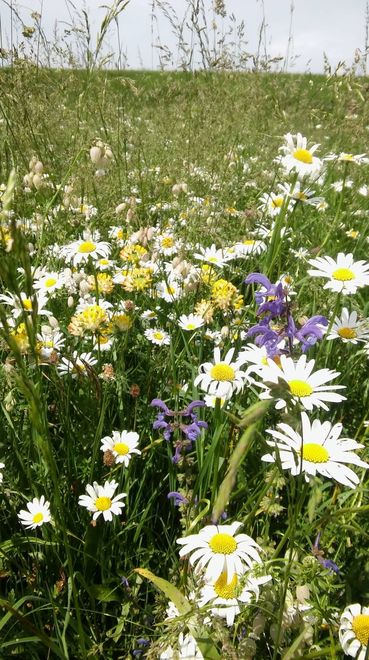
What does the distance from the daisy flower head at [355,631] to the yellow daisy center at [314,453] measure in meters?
0.32

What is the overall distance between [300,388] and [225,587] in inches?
17.6

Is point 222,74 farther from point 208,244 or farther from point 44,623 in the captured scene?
point 44,623

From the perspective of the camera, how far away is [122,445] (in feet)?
4.96

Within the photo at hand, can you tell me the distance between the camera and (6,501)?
1420 mm

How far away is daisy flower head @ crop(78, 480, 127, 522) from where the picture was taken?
1348 millimetres

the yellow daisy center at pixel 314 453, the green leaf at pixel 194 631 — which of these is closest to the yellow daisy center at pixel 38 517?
the green leaf at pixel 194 631

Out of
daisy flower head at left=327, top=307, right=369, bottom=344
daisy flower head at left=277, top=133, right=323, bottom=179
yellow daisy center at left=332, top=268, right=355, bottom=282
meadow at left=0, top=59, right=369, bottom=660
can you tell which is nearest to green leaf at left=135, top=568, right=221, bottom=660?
meadow at left=0, top=59, right=369, bottom=660

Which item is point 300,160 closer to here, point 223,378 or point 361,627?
point 223,378

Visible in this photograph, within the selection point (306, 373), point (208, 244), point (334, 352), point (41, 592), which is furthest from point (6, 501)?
point (208, 244)

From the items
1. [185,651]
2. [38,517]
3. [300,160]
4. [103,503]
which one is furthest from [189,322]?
[185,651]

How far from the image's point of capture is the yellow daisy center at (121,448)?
1.49m

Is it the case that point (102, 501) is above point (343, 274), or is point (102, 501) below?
below

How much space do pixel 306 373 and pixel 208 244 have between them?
177 cm

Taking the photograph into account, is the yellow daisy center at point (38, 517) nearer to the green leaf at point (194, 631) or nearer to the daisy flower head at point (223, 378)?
the green leaf at point (194, 631)
